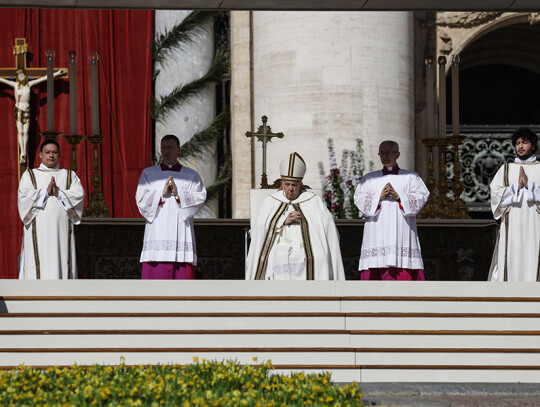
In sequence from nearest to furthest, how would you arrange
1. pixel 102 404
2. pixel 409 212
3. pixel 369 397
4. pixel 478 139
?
1. pixel 102 404
2. pixel 369 397
3. pixel 409 212
4. pixel 478 139

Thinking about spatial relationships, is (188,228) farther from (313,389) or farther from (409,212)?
(313,389)

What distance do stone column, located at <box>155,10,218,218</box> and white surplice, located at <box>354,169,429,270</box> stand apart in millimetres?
5219

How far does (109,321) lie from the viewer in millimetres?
6684

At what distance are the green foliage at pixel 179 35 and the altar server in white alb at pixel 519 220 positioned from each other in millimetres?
6489

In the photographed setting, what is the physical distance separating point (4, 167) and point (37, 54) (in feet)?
5.21

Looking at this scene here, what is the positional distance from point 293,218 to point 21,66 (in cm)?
717

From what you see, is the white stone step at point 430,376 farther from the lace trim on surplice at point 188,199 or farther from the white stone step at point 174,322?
the lace trim on surplice at point 188,199

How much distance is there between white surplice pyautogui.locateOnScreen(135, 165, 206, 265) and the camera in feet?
30.7

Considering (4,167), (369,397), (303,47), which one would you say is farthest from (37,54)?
(369,397)

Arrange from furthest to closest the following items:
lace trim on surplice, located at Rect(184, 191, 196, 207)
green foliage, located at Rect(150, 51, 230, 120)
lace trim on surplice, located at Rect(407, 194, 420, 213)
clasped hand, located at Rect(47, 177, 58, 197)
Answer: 1. green foliage, located at Rect(150, 51, 230, 120)
2. lace trim on surplice, located at Rect(184, 191, 196, 207)
3. lace trim on surplice, located at Rect(407, 194, 420, 213)
4. clasped hand, located at Rect(47, 177, 58, 197)

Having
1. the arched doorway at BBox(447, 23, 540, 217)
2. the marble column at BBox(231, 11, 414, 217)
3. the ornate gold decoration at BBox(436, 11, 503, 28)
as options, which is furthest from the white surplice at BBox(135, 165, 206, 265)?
the arched doorway at BBox(447, 23, 540, 217)

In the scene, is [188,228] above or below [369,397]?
above

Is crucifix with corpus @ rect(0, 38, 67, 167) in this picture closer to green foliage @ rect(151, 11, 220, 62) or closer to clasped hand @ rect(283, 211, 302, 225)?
green foliage @ rect(151, 11, 220, 62)

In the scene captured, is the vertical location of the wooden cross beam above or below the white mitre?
above
